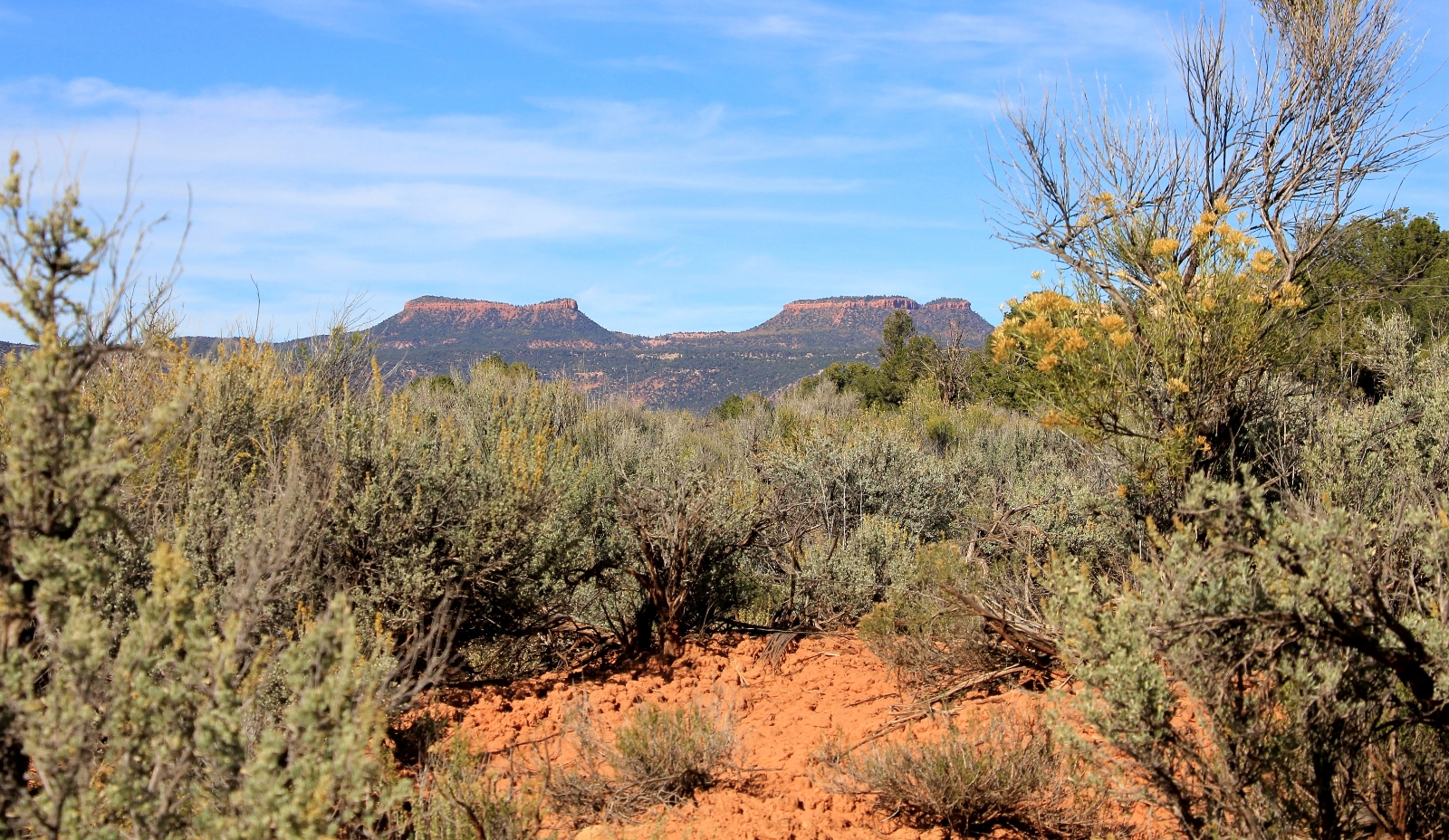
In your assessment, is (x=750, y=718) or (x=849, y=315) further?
(x=849, y=315)

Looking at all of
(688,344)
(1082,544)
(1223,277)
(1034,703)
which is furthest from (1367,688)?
(688,344)

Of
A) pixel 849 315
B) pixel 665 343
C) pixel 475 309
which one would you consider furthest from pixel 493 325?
pixel 849 315

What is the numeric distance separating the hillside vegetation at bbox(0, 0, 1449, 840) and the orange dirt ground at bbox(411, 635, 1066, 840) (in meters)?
0.14

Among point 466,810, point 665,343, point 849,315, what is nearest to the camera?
point 466,810

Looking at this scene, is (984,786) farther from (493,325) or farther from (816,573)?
(493,325)

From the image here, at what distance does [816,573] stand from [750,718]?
6.14 feet

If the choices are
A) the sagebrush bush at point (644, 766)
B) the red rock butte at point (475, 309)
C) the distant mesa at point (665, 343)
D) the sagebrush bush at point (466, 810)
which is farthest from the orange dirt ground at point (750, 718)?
the red rock butte at point (475, 309)

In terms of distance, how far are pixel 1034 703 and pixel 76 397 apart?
13.2ft

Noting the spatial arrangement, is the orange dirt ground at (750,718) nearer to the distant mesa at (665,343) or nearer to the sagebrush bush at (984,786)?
the sagebrush bush at (984,786)

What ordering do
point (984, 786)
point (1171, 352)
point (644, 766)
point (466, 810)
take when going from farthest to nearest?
point (1171, 352), point (644, 766), point (984, 786), point (466, 810)

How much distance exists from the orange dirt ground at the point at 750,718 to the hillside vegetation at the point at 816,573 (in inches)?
5.5

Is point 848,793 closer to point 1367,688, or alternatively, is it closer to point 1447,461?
point 1367,688

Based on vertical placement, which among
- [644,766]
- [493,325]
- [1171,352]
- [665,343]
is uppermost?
[493,325]

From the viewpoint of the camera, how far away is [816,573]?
665 centimetres
